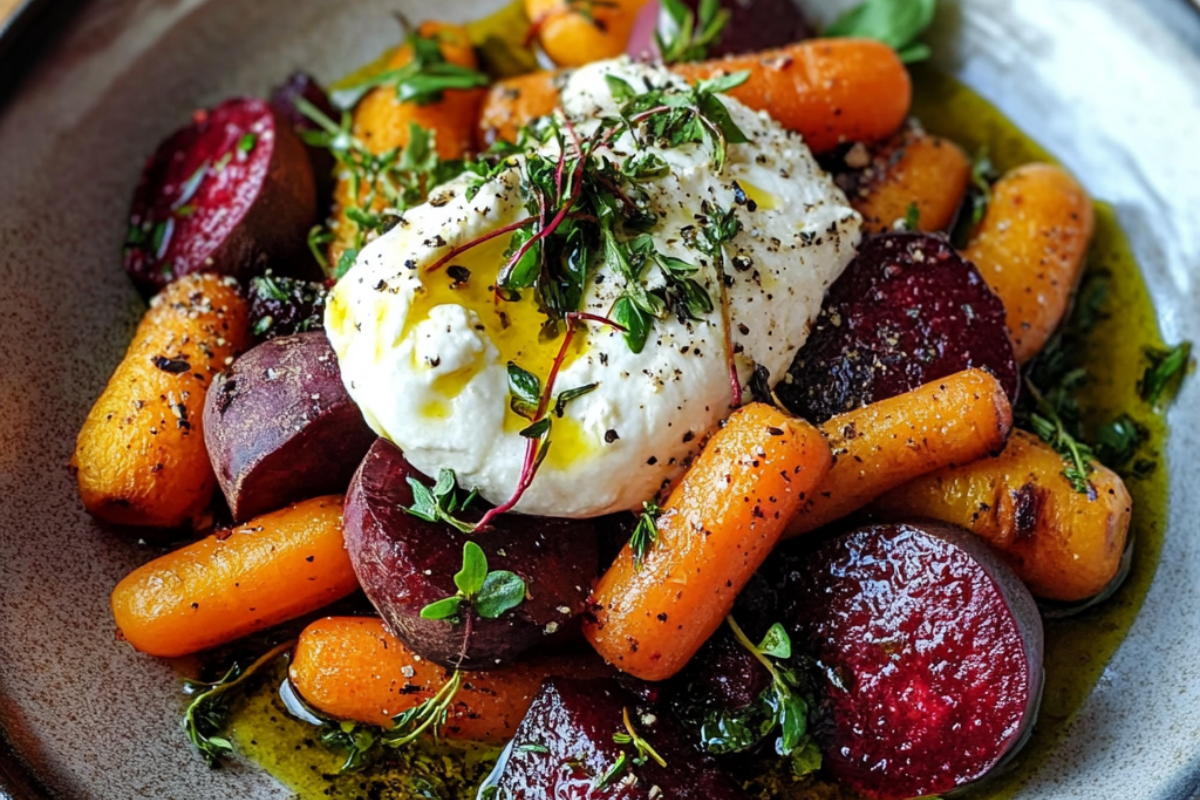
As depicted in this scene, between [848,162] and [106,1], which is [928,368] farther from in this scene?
[106,1]

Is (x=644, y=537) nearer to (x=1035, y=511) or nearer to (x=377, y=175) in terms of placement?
(x=1035, y=511)

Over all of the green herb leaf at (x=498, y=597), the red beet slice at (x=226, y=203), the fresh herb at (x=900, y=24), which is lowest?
the fresh herb at (x=900, y=24)

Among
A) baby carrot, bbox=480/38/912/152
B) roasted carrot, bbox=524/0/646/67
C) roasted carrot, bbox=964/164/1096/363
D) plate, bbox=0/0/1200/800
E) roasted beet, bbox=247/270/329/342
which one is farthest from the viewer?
roasted carrot, bbox=524/0/646/67

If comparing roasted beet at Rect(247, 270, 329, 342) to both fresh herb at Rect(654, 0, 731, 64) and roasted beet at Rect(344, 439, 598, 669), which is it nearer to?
roasted beet at Rect(344, 439, 598, 669)

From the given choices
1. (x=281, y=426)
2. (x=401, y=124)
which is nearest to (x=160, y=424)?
(x=281, y=426)

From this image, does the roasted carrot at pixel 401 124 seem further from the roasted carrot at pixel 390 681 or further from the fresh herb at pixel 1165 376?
the fresh herb at pixel 1165 376

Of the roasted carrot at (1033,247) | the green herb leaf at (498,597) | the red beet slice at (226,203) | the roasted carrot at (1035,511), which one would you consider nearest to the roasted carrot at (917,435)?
the roasted carrot at (1035,511)

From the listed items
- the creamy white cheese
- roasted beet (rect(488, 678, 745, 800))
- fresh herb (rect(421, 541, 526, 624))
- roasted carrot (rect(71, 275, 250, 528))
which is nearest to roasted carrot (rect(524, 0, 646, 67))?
the creamy white cheese
